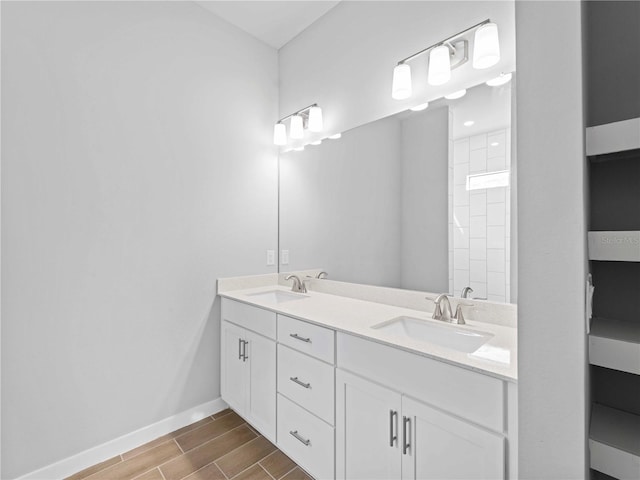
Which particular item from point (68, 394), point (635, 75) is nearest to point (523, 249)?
point (635, 75)

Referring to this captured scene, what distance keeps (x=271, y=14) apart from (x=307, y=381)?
7.88 feet

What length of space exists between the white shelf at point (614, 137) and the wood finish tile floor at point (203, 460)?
1.82 metres

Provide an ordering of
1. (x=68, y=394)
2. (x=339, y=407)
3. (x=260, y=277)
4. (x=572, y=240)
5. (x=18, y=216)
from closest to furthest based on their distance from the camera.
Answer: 1. (x=572, y=240)
2. (x=339, y=407)
3. (x=18, y=216)
4. (x=68, y=394)
5. (x=260, y=277)

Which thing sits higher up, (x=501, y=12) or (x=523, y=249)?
(x=501, y=12)

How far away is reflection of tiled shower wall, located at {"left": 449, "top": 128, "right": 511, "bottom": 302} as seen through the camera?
1417mm

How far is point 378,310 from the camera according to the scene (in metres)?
1.75

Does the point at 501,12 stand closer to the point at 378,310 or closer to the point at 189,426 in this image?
the point at 378,310

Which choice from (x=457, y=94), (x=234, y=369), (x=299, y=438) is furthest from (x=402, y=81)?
(x=234, y=369)

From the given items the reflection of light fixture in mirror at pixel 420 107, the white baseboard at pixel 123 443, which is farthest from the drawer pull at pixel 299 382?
the reflection of light fixture in mirror at pixel 420 107

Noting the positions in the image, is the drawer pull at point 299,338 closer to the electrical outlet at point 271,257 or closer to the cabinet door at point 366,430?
the cabinet door at point 366,430

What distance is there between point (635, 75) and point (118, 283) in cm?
232

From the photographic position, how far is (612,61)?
0.82 m

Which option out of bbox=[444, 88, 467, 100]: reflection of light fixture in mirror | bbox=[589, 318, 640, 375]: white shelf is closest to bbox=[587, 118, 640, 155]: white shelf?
bbox=[589, 318, 640, 375]: white shelf

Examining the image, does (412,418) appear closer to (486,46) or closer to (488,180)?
(488,180)
